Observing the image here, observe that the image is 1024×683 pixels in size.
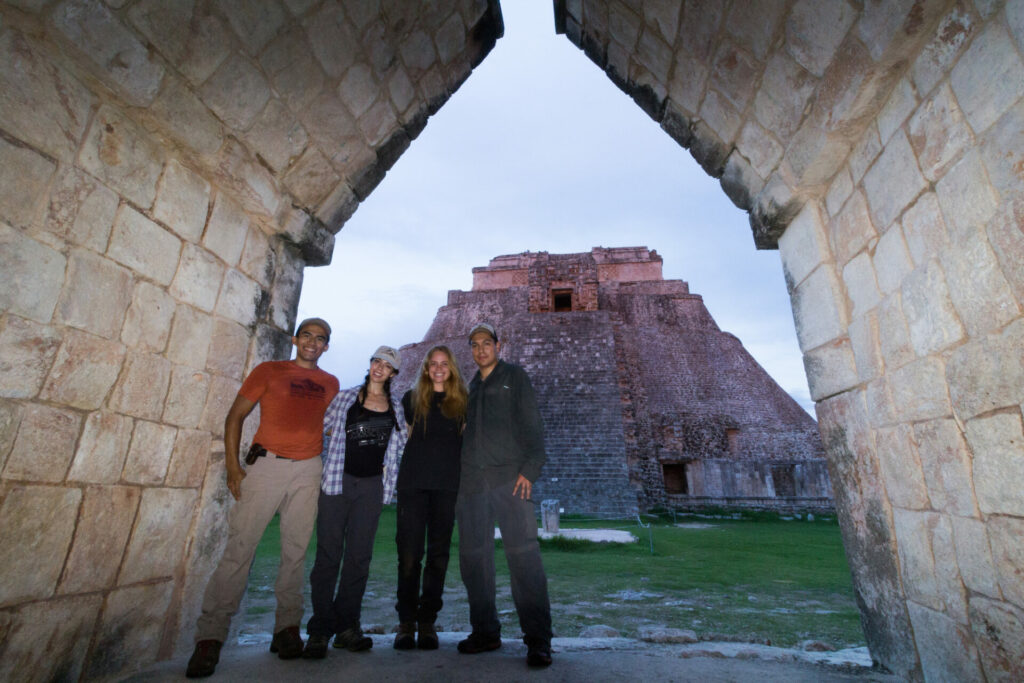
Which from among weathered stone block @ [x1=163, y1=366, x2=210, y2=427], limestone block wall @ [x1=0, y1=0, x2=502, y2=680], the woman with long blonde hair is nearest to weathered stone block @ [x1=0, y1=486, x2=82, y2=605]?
limestone block wall @ [x1=0, y1=0, x2=502, y2=680]

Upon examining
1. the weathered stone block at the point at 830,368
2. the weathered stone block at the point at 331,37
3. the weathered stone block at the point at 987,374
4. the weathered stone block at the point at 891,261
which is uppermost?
the weathered stone block at the point at 331,37

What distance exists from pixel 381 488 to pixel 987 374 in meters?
2.62

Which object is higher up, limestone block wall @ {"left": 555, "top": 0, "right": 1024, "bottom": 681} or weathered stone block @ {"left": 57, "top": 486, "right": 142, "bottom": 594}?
limestone block wall @ {"left": 555, "top": 0, "right": 1024, "bottom": 681}

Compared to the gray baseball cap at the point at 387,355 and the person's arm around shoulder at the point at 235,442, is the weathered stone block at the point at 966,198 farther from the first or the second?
the person's arm around shoulder at the point at 235,442

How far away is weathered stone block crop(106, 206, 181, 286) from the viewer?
1.92 m

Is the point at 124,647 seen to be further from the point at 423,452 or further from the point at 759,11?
the point at 759,11

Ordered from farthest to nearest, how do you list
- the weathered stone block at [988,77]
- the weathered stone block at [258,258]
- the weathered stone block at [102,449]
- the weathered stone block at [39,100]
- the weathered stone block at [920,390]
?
the weathered stone block at [258,258], the weathered stone block at [102,449], the weathered stone block at [920,390], the weathered stone block at [39,100], the weathered stone block at [988,77]

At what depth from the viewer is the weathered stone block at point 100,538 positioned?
1.75 meters

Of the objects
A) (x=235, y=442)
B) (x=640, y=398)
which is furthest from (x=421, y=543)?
(x=640, y=398)

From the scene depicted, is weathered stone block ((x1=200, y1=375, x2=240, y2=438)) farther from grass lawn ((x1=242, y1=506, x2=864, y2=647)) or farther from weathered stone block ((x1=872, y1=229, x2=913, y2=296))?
weathered stone block ((x1=872, y1=229, x2=913, y2=296))

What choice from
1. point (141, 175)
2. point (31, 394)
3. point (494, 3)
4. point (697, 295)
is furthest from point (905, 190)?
point (697, 295)

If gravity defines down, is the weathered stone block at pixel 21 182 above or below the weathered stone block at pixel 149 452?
above

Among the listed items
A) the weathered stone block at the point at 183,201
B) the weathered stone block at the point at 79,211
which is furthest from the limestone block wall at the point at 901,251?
the weathered stone block at the point at 79,211

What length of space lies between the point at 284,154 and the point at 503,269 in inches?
983
